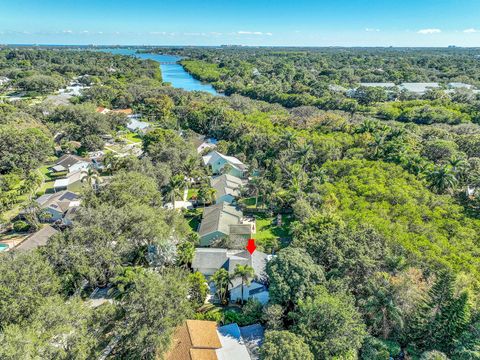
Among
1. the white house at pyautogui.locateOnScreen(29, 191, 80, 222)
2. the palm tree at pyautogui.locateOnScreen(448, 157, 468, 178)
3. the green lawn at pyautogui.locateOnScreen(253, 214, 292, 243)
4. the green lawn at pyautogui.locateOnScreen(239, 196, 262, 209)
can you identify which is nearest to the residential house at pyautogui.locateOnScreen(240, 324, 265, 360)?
the green lawn at pyautogui.locateOnScreen(253, 214, 292, 243)

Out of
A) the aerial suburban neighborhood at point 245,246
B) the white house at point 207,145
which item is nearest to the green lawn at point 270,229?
the aerial suburban neighborhood at point 245,246

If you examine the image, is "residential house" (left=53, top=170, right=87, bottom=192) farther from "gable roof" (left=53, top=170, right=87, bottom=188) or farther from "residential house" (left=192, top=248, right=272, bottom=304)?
"residential house" (left=192, top=248, right=272, bottom=304)

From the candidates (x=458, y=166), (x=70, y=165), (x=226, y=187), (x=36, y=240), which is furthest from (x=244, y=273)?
(x=70, y=165)

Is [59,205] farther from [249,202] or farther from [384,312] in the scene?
[384,312]

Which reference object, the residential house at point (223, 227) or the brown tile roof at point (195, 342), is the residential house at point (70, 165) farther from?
the brown tile roof at point (195, 342)

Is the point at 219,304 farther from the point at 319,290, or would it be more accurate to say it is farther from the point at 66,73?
the point at 66,73

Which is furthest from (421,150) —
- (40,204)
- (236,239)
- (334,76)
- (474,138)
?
(334,76)
